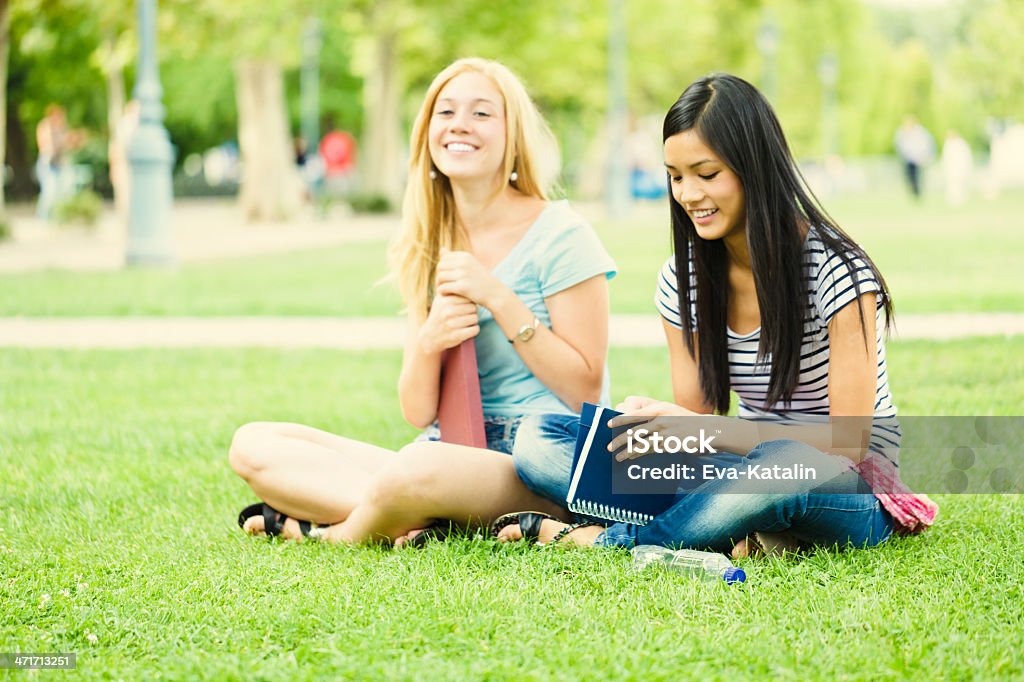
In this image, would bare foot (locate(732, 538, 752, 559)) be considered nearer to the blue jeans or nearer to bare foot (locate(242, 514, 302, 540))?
the blue jeans

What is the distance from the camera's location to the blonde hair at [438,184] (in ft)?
14.7

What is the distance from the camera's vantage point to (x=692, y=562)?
142 inches

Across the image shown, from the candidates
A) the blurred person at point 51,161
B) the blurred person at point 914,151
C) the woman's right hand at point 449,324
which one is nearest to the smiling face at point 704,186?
the woman's right hand at point 449,324

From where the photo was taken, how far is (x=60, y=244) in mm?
20172

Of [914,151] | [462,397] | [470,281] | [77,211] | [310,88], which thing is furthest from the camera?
[310,88]

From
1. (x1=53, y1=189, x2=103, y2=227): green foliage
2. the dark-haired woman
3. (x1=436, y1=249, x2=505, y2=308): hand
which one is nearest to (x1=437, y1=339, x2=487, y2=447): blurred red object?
(x1=436, y1=249, x2=505, y2=308): hand

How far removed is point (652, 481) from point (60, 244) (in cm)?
1793

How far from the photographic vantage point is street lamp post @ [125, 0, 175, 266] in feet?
50.6

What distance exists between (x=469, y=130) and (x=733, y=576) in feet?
5.71

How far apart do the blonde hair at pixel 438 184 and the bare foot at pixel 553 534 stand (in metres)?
0.87

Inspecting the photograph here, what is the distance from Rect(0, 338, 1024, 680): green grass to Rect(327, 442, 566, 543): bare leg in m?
0.10

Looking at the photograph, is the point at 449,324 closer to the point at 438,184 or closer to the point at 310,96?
the point at 438,184

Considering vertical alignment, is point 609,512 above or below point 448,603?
above

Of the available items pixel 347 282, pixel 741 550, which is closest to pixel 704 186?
pixel 741 550
